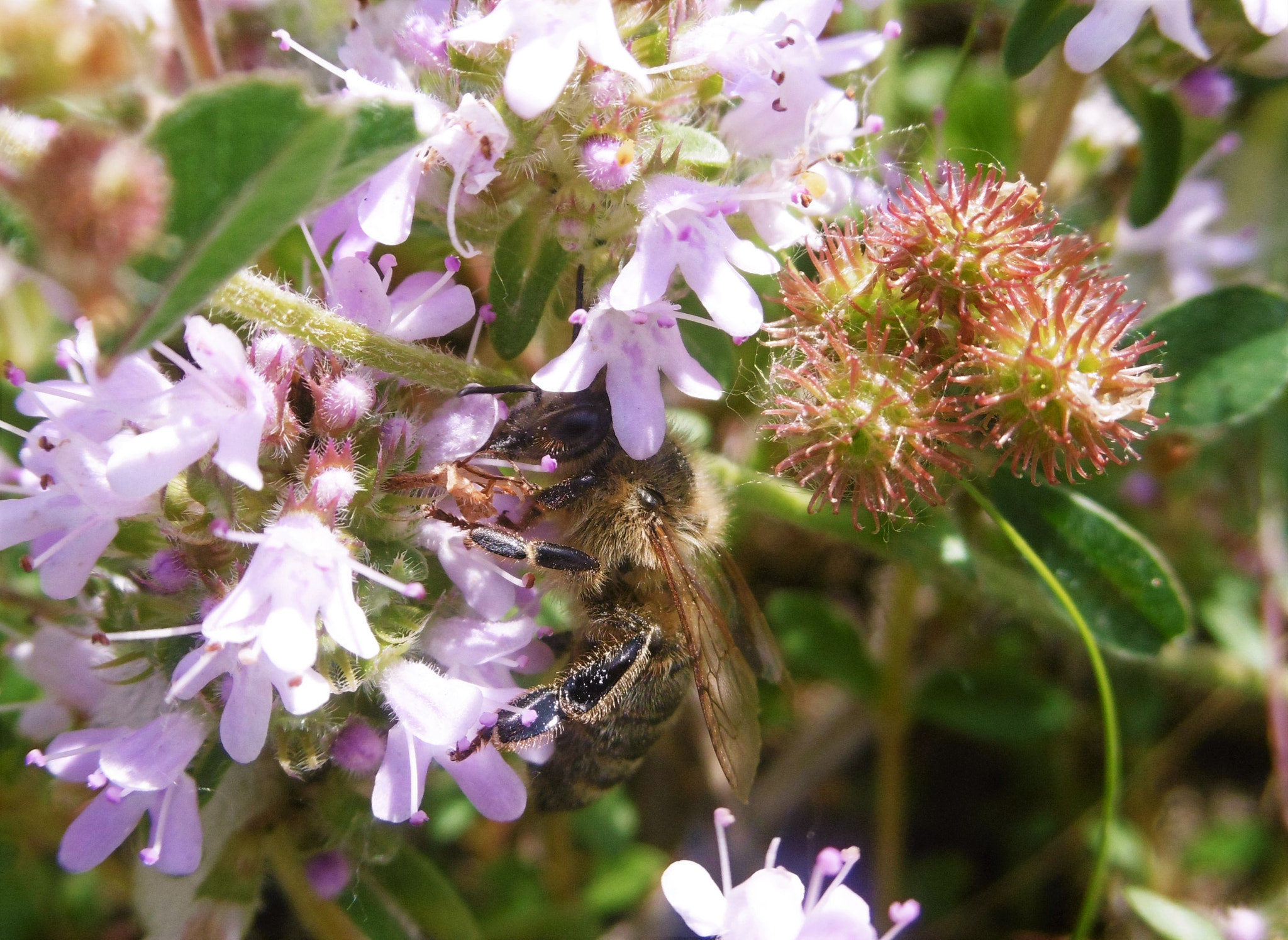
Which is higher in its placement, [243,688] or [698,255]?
[698,255]

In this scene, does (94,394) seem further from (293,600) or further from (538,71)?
(538,71)

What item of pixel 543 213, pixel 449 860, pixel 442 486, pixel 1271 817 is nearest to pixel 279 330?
pixel 442 486

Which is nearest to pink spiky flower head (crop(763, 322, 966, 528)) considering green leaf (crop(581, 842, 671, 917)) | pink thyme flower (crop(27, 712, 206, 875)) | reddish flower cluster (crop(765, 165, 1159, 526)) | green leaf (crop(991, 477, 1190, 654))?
reddish flower cluster (crop(765, 165, 1159, 526))

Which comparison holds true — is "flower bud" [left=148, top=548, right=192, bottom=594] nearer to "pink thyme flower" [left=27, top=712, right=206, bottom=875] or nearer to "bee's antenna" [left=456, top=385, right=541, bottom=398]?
"pink thyme flower" [left=27, top=712, right=206, bottom=875]

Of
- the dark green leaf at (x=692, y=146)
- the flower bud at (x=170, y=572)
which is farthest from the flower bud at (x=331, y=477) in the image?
the dark green leaf at (x=692, y=146)

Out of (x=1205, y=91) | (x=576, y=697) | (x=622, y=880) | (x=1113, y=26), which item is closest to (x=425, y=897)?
(x=576, y=697)
